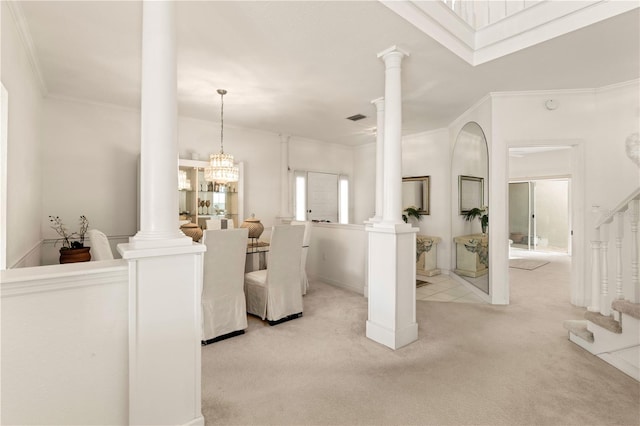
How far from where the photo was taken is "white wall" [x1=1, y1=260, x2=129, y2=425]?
1.34 metres

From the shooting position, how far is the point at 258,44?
2.80 m

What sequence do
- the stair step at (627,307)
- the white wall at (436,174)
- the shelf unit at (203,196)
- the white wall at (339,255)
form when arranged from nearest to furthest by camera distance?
1. the stair step at (627,307)
2. the white wall at (339,255)
3. the shelf unit at (203,196)
4. the white wall at (436,174)

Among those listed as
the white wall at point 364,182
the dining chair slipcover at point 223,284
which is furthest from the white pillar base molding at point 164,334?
the white wall at point 364,182

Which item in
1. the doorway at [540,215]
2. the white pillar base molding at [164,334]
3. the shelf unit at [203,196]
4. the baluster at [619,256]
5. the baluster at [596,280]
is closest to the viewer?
the white pillar base molding at [164,334]

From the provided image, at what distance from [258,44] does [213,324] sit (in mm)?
2597

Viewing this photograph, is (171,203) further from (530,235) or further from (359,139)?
(530,235)

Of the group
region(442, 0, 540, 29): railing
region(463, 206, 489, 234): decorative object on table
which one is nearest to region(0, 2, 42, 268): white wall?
region(442, 0, 540, 29): railing

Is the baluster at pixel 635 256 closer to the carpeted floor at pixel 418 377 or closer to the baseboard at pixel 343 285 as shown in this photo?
the carpeted floor at pixel 418 377

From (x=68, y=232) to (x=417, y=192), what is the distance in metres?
5.85

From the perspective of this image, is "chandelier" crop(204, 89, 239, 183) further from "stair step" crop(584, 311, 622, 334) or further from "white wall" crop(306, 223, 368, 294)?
"stair step" crop(584, 311, 622, 334)

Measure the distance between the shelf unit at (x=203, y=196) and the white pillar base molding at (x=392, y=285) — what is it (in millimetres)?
3031

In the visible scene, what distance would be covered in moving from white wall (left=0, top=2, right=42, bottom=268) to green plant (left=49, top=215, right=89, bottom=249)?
1.08 ft

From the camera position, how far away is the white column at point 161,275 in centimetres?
156

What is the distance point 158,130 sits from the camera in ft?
5.37
